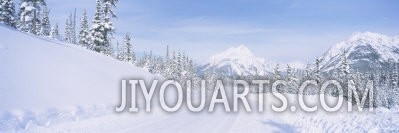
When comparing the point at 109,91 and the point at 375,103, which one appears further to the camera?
the point at 375,103

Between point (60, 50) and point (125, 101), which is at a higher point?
point (60, 50)

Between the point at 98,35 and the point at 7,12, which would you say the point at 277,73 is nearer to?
the point at 98,35

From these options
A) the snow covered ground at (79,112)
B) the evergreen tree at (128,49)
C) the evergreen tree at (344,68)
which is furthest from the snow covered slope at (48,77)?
the evergreen tree at (128,49)

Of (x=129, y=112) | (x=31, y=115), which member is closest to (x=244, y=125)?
(x=129, y=112)

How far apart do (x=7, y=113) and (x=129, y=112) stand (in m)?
7.25

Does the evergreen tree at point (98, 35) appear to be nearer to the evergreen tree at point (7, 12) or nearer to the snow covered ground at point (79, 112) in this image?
the evergreen tree at point (7, 12)

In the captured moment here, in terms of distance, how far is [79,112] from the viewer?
770 inches

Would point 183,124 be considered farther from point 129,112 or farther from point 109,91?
point 109,91

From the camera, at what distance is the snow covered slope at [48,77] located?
1939 cm

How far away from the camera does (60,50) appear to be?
33594mm

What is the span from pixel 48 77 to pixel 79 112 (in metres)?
5.64

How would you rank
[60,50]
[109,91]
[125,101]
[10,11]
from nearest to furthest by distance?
[125,101] < [109,91] < [60,50] < [10,11]

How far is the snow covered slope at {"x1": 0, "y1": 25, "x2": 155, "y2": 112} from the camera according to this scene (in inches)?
763

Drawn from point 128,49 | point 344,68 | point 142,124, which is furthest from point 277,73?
point 142,124
